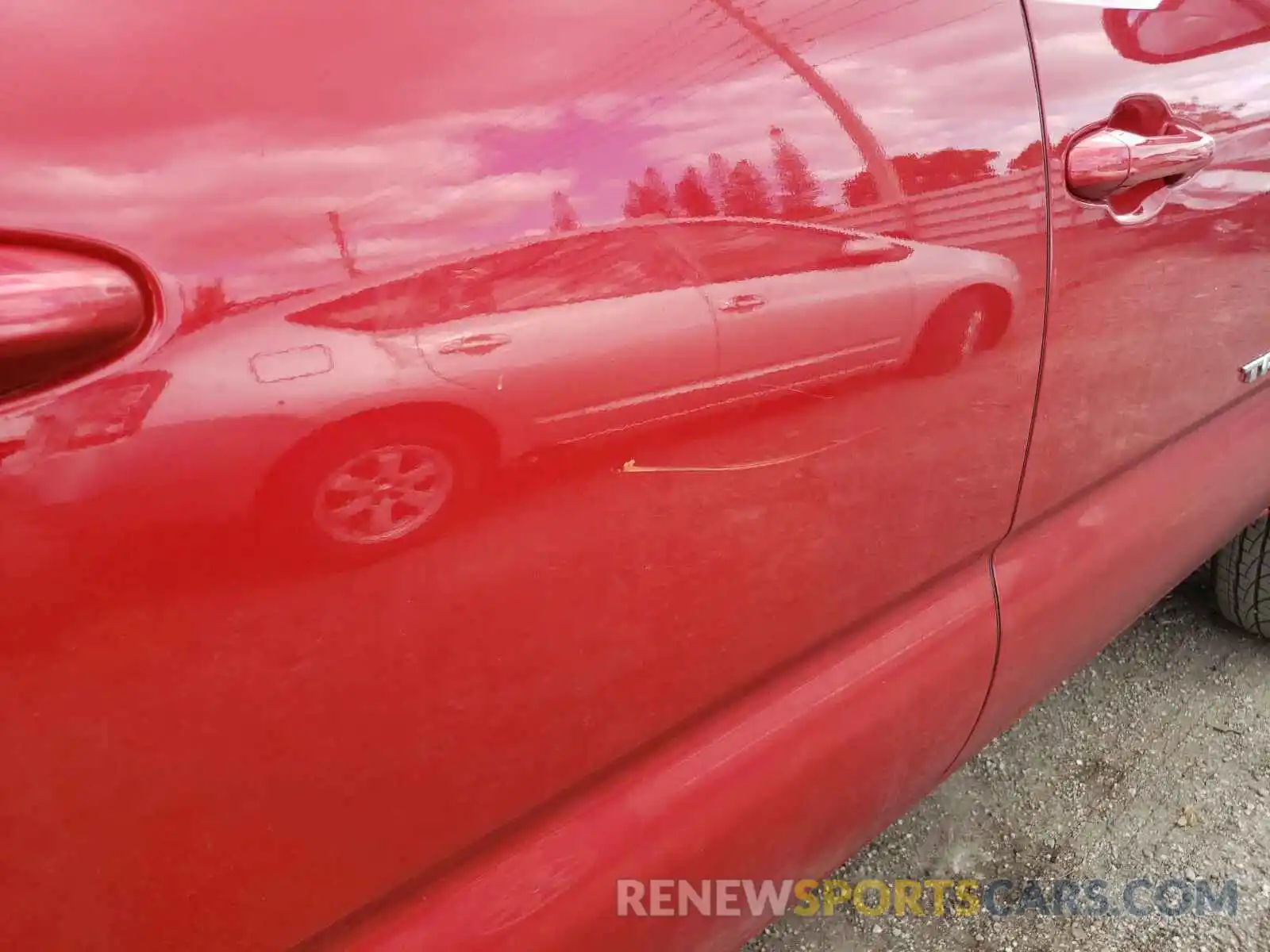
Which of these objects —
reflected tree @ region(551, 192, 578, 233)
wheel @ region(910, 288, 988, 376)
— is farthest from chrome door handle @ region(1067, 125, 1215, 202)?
reflected tree @ region(551, 192, 578, 233)

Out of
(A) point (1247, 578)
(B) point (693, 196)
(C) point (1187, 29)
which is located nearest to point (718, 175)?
(B) point (693, 196)

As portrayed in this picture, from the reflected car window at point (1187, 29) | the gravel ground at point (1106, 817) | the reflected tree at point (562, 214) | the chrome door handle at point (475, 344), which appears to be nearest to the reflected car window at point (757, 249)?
the reflected tree at point (562, 214)

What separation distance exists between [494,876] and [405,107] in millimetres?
737

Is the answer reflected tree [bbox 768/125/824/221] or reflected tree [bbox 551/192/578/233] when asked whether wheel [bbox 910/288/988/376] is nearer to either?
reflected tree [bbox 768/125/824/221]

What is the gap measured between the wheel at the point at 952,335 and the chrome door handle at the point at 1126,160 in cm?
23

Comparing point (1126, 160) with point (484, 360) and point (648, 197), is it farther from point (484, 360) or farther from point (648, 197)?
point (484, 360)

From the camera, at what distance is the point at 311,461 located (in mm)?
771

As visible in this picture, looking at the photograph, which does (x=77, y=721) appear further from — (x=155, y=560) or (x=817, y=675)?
(x=817, y=675)

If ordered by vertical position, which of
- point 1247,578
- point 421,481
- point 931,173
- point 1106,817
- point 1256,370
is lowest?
point 1106,817

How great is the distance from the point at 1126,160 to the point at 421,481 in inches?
44.0

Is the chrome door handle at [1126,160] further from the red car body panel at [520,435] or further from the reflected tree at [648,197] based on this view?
the reflected tree at [648,197]

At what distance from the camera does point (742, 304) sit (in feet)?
3.36

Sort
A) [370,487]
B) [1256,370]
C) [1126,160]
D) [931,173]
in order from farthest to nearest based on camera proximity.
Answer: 1. [1256,370]
2. [1126,160]
3. [931,173]
4. [370,487]

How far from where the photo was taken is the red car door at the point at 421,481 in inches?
27.6
